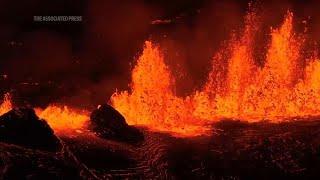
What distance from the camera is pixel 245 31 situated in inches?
1216

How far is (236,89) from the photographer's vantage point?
1036 inches

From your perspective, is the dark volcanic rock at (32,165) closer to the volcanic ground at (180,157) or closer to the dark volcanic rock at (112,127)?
the volcanic ground at (180,157)

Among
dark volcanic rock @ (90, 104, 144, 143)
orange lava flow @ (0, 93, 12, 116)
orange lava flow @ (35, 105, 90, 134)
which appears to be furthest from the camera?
orange lava flow @ (0, 93, 12, 116)

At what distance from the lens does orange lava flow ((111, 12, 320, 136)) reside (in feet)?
66.0

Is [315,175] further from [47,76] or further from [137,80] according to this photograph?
[47,76]

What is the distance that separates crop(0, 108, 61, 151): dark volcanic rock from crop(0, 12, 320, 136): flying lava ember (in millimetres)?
4227

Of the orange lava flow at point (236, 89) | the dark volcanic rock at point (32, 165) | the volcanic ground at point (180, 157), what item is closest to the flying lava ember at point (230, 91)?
the orange lava flow at point (236, 89)

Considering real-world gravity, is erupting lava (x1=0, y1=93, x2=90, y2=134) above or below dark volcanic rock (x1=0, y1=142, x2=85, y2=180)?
above

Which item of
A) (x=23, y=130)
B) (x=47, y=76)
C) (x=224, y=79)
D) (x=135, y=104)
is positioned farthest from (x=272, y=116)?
(x=47, y=76)

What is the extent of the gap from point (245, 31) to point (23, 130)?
70.4 feet

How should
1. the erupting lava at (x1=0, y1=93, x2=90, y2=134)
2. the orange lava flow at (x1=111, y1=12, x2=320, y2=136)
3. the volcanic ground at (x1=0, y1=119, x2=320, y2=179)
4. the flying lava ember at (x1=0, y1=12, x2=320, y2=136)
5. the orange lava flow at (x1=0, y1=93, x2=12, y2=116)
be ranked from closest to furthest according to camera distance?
the volcanic ground at (x1=0, y1=119, x2=320, y2=179)
the erupting lava at (x1=0, y1=93, x2=90, y2=134)
the flying lava ember at (x1=0, y1=12, x2=320, y2=136)
the orange lava flow at (x1=111, y1=12, x2=320, y2=136)
the orange lava flow at (x1=0, y1=93, x2=12, y2=116)

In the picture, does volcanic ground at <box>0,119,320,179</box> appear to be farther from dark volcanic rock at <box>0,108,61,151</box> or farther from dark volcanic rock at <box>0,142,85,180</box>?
dark volcanic rock at <box>0,108,61,151</box>

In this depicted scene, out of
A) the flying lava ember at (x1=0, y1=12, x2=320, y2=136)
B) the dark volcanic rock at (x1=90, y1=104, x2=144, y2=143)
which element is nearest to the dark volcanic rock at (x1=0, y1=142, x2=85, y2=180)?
the dark volcanic rock at (x1=90, y1=104, x2=144, y2=143)

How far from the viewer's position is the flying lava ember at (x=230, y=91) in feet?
64.7
